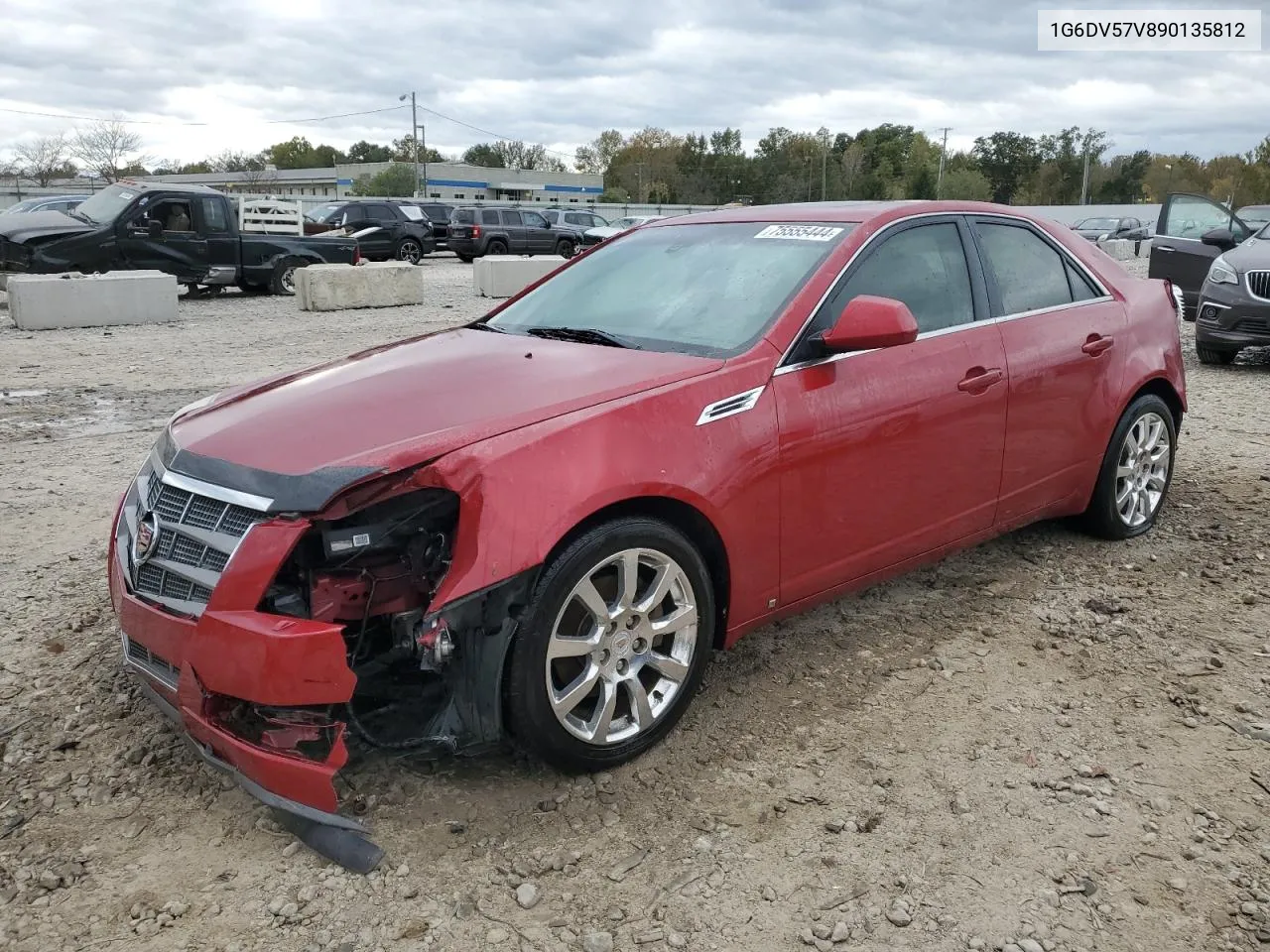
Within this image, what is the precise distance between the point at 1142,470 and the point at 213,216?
50.1 ft

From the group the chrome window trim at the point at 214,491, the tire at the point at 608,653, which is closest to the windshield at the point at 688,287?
the tire at the point at 608,653

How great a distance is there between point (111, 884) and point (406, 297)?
48.4ft

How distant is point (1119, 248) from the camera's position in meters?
28.6

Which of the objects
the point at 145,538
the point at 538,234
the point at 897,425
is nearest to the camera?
the point at 145,538

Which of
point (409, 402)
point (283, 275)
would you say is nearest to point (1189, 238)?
point (409, 402)

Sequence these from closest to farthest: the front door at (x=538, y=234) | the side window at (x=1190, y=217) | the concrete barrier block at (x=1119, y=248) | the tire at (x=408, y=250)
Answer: the side window at (x=1190, y=217)
the tire at (x=408, y=250)
the concrete barrier block at (x=1119, y=248)
the front door at (x=538, y=234)

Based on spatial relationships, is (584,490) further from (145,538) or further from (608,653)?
(145,538)

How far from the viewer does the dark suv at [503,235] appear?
28.9 metres

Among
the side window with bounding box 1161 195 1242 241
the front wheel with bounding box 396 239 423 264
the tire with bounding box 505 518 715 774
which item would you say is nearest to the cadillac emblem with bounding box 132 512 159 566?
the tire with bounding box 505 518 715 774

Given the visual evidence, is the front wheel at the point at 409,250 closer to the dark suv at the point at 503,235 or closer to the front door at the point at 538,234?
the dark suv at the point at 503,235

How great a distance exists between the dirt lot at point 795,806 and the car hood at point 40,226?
12.4 m

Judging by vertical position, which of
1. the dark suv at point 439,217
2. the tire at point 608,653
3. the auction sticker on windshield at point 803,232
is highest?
the dark suv at point 439,217

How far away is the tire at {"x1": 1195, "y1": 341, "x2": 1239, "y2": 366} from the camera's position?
34.0 feet

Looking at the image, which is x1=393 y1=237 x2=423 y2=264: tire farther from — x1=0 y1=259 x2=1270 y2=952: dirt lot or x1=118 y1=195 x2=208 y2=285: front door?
x1=0 y1=259 x2=1270 y2=952: dirt lot
